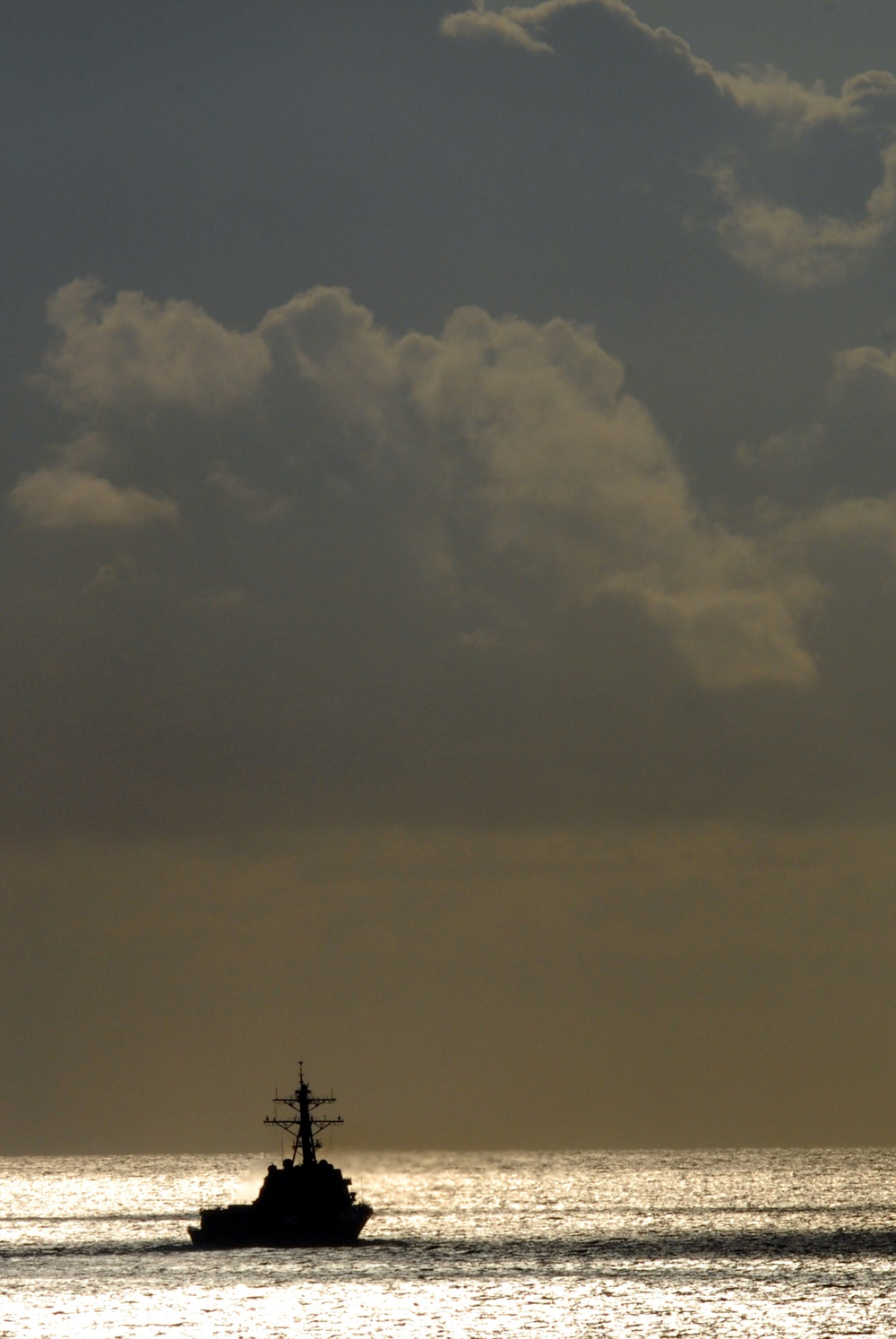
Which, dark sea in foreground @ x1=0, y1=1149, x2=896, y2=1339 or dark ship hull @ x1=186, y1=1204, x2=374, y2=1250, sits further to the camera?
dark ship hull @ x1=186, y1=1204, x2=374, y2=1250

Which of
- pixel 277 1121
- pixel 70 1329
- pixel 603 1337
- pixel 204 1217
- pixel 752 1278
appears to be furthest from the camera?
pixel 204 1217

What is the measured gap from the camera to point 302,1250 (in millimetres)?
175250

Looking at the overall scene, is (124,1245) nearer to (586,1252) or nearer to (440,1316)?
(586,1252)

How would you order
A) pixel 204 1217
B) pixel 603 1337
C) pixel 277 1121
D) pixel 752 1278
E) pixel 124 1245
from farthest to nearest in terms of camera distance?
pixel 124 1245 → pixel 204 1217 → pixel 277 1121 → pixel 752 1278 → pixel 603 1337

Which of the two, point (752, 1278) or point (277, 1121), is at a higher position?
point (277, 1121)

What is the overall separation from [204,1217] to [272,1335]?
5658 cm

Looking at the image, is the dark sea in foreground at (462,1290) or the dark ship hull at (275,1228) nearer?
the dark sea in foreground at (462,1290)

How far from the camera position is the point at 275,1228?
160m

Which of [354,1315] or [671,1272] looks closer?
[354,1315]

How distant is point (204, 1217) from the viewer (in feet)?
543

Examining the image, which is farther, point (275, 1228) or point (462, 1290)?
point (275, 1228)

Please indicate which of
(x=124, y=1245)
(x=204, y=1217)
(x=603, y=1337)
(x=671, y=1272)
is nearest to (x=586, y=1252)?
(x=671, y=1272)

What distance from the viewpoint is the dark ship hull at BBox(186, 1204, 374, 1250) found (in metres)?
158

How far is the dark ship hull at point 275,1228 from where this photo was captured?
158375 millimetres
